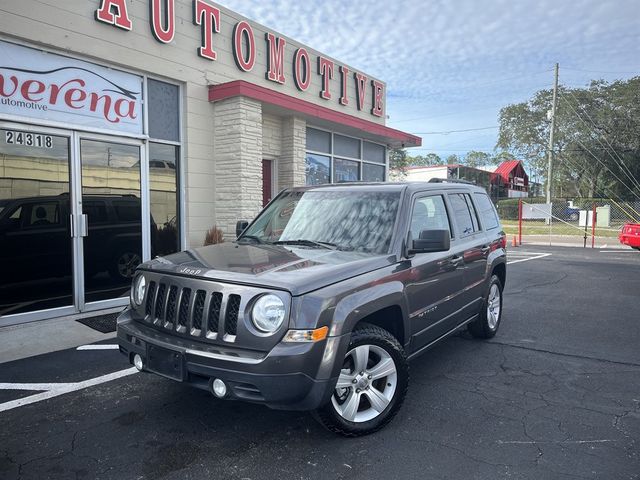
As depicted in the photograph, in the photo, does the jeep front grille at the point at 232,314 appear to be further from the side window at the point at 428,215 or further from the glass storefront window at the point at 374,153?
the glass storefront window at the point at 374,153

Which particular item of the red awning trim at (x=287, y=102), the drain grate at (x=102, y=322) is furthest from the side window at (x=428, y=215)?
the red awning trim at (x=287, y=102)

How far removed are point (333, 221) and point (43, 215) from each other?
4447mm

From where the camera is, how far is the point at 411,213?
13.1 ft

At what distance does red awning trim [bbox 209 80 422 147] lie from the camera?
8438mm

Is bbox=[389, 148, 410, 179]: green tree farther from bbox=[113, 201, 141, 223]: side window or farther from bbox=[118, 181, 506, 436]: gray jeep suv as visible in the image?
bbox=[118, 181, 506, 436]: gray jeep suv

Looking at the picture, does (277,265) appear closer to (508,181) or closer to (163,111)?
(163,111)

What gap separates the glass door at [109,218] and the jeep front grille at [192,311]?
407 centimetres

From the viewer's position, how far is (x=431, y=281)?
4008 millimetres

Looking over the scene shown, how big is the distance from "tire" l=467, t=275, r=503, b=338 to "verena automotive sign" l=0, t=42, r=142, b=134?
579 centimetres

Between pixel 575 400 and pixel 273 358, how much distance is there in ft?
8.93

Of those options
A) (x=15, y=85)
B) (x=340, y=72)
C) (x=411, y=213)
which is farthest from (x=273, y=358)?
(x=340, y=72)

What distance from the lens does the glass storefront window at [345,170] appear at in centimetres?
1202

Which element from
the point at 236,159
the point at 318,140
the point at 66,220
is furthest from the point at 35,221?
the point at 318,140

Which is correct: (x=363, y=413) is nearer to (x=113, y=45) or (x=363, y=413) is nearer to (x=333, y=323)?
(x=333, y=323)
